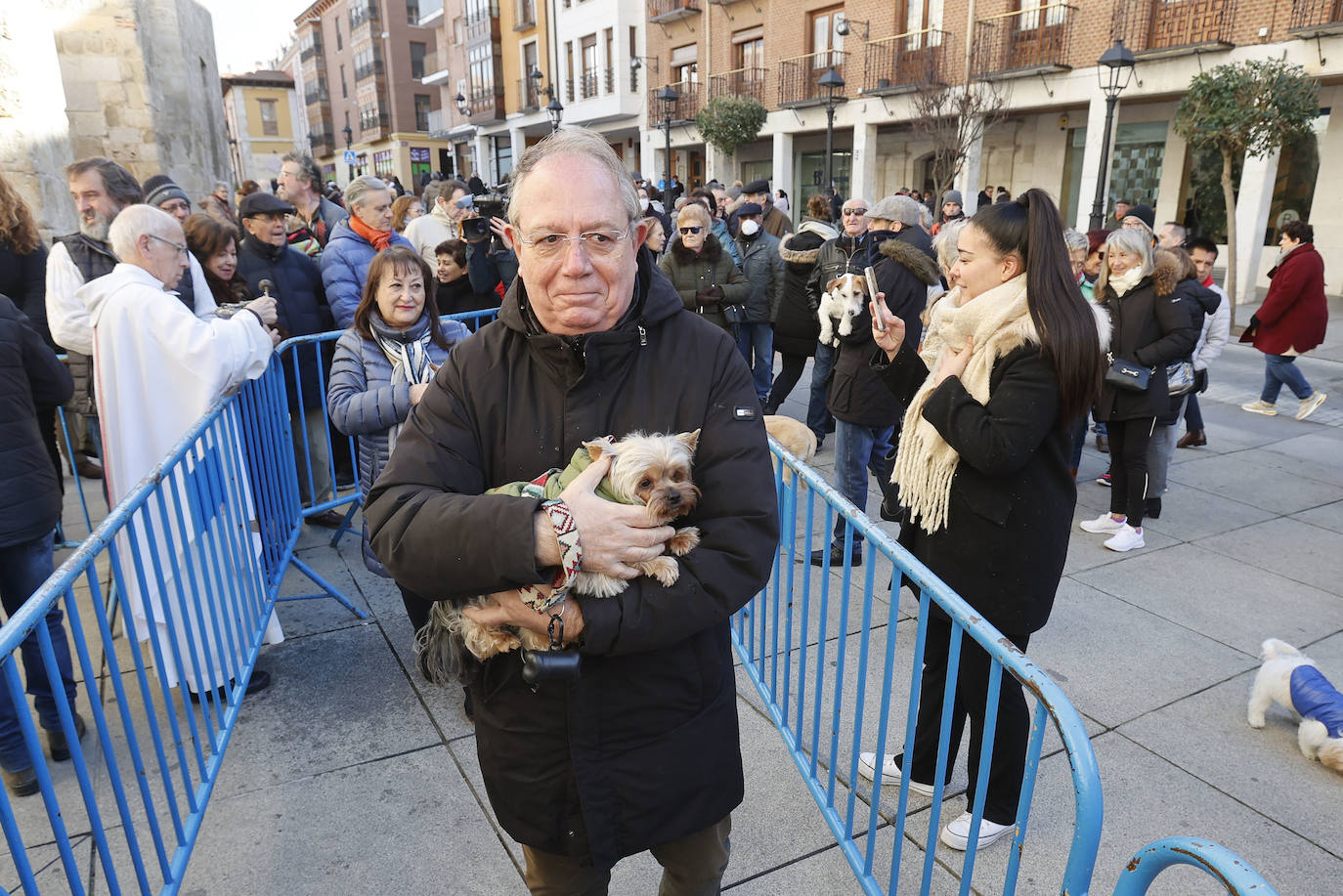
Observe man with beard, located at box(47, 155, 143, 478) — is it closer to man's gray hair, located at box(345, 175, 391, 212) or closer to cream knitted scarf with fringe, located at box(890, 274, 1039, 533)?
man's gray hair, located at box(345, 175, 391, 212)

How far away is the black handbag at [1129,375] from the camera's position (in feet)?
16.8

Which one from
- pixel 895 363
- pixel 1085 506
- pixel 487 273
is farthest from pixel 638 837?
pixel 1085 506

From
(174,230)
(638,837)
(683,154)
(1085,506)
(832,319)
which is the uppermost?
(683,154)

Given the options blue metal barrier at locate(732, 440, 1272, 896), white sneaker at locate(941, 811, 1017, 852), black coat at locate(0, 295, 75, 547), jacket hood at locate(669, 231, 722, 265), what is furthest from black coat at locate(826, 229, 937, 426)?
black coat at locate(0, 295, 75, 547)

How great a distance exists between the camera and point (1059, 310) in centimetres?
248

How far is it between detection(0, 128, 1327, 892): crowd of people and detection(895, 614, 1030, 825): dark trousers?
0.01 meters

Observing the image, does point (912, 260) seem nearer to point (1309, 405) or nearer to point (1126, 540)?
point (1126, 540)

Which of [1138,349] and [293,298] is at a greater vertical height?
[293,298]

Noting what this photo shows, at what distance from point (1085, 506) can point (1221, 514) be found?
0.88m

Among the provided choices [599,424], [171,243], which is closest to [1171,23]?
[171,243]

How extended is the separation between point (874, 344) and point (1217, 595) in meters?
2.42

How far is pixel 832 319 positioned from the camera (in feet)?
17.7

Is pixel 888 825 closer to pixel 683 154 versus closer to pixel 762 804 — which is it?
pixel 762 804

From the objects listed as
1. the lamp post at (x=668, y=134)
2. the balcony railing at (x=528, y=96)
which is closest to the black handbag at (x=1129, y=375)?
the lamp post at (x=668, y=134)
